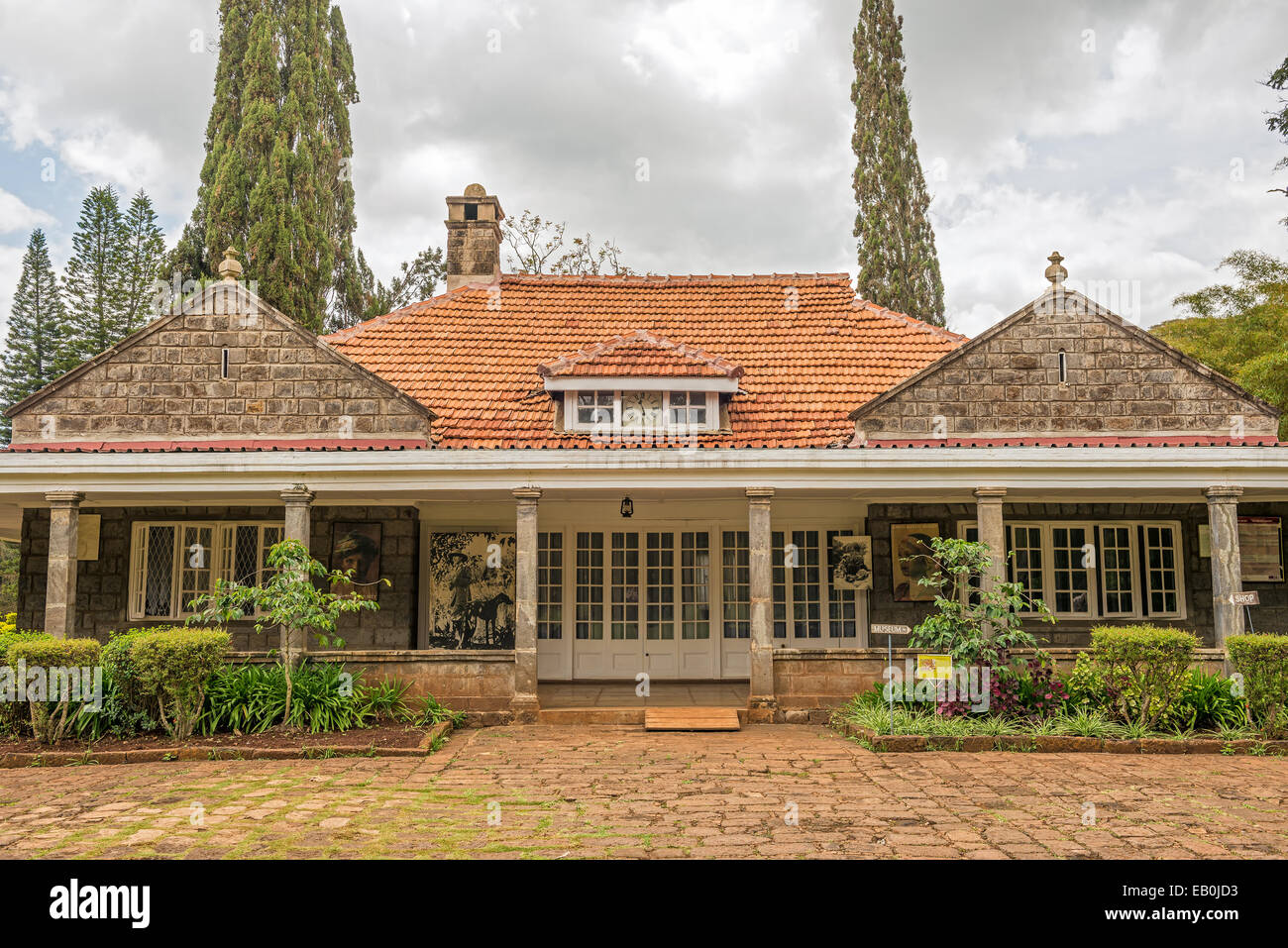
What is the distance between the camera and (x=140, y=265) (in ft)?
89.5

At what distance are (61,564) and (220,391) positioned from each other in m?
2.73

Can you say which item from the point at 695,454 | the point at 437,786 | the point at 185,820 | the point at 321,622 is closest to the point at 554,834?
the point at 437,786

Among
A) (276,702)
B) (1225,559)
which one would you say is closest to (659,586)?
(276,702)

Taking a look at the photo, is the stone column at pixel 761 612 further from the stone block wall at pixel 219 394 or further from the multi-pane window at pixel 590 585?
the stone block wall at pixel 219 394

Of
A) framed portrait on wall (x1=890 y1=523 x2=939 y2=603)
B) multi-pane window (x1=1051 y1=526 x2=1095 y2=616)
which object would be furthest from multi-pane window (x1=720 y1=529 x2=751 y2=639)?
multi-pane window (x1=1051 y1=526 x2=1095 y2=616)

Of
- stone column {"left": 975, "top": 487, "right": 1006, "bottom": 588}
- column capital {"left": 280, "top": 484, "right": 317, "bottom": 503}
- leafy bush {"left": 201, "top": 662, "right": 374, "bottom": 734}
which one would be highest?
column capital {"left": 280, "top": 484, "right": 317, "bottom": 503}

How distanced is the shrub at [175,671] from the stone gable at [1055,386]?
7.94 meters

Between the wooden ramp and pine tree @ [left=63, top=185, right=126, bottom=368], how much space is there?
23693 millimetres

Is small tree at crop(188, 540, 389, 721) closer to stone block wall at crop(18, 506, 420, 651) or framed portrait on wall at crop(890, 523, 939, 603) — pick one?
stone block wall at crop(18, 506, 420, 651)

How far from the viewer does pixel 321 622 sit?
31.3ft

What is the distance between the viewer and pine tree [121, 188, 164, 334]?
88.8ft

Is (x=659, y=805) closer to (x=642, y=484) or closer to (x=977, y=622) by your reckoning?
(x=642, y=484)

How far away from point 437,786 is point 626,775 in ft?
5.12

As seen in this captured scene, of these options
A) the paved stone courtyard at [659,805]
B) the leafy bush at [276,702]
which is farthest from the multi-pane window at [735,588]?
the leafy bush at [276,702]
